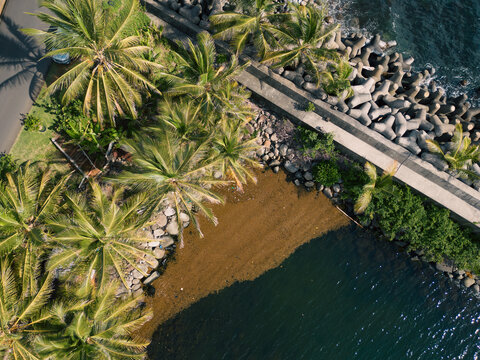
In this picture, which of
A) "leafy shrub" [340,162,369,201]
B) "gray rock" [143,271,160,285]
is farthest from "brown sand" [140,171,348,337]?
"leafy shrub" [340,162,369,201]

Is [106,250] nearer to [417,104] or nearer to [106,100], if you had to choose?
[106,100]

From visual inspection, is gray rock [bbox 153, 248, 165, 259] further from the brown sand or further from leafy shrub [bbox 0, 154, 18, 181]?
leafy shrub [bbox 0, 154, 18, 181]

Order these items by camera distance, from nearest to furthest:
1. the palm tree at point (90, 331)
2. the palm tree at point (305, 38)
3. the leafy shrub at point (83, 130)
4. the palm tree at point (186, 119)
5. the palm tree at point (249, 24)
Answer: the palm tree at point (90, 331)
the palm tree at point (186, 119)
the palm tree at point (249, 24)
the palm tree at point (305, 38)
the leafy shrub at point (83, 130)

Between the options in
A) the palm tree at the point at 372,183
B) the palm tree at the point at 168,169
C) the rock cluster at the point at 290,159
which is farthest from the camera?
the rock cluster at the point at 290,159

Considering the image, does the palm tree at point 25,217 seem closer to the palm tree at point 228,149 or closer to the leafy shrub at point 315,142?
the palm tree at point 228,149

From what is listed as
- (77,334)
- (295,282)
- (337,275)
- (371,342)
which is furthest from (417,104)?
(77,334)

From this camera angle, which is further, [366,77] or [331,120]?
[366,77]

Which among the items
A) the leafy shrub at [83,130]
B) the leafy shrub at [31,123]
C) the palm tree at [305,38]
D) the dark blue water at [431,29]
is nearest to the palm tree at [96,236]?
the leafy shrub at [83,130]
